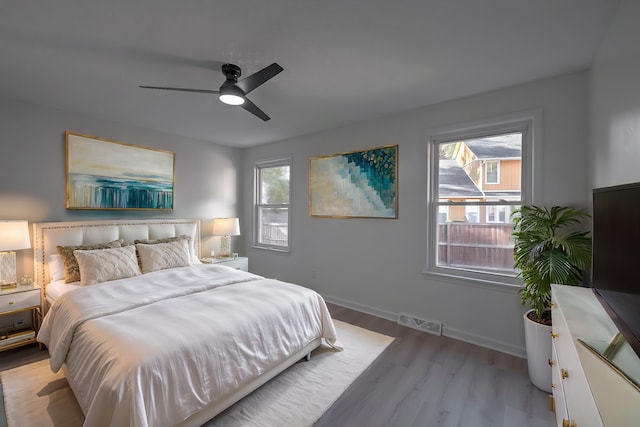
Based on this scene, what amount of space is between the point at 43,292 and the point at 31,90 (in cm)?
202

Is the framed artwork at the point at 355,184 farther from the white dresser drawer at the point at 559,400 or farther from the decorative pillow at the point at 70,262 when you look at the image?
the decorative pillow at the point at 70,262

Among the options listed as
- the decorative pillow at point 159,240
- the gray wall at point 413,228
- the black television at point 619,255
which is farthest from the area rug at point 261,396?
the black television at point 619,255

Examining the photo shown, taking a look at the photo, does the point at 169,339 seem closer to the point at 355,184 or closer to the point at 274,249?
the point at 355,184

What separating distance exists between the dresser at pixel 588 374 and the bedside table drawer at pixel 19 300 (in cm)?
400

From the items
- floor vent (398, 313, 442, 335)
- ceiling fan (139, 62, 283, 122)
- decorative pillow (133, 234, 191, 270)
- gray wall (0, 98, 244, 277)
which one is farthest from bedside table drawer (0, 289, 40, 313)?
floor vent (398, 313, 442, 335)

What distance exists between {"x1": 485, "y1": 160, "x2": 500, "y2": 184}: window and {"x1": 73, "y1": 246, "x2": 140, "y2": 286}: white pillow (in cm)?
388

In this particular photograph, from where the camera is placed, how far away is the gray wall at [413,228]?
241 centimetres

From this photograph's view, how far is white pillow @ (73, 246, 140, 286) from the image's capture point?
2750mm

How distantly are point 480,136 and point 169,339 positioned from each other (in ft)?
10.5

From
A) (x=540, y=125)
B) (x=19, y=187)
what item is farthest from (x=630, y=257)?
(x=19, y=187)

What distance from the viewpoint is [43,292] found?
2912 mm

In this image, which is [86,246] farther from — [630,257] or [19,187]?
[630,257]

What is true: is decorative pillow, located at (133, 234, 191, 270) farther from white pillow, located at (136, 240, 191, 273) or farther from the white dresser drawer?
the white dresser drawer

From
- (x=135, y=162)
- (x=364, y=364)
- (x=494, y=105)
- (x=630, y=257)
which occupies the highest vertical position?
(x=494, y=105)
